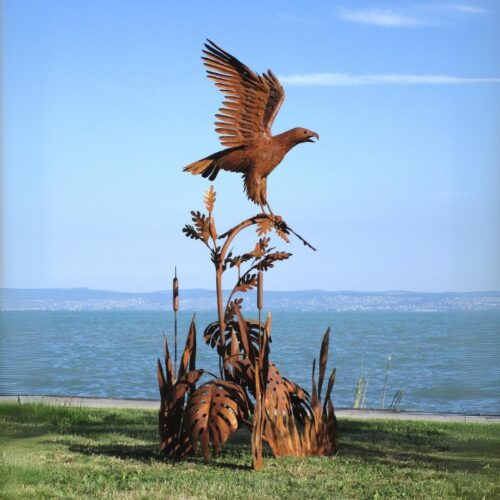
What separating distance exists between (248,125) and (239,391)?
1.98m

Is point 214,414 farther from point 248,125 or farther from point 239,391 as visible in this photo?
point 248,125

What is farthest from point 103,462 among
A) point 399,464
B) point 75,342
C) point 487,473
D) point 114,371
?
point 75,342

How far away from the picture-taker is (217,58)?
754 centimetres

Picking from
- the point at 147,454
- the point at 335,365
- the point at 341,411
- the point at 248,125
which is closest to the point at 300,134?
the point at 248,125

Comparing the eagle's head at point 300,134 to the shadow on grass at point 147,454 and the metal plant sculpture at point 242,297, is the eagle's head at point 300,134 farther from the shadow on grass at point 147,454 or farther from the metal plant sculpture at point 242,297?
the shadow on grass at point 147,454

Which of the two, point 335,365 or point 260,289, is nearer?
point 260,289

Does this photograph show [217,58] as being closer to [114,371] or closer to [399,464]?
[399,464]

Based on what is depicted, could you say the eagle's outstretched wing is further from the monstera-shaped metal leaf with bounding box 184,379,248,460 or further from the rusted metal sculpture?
the monstera-shaped metal leaf with bounding box 184,379,248,460

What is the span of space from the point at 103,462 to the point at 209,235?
6.04 feet

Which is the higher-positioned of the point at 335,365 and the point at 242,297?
the point at 242,297

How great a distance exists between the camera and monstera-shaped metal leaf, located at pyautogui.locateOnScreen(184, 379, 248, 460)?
22.6 feet

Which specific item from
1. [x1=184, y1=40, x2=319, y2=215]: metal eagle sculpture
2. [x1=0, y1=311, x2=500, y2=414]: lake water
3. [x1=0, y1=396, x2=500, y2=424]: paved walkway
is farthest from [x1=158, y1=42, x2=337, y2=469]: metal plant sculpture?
[x1=0, y1=311, x2=500, y2=414]: lake water

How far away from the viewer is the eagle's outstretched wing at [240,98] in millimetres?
7523

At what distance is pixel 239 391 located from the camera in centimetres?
714
